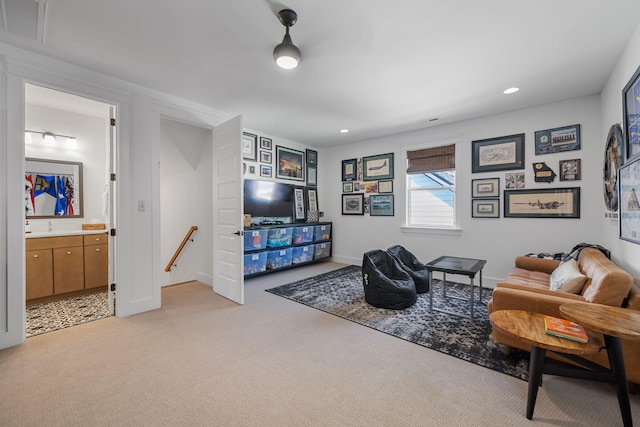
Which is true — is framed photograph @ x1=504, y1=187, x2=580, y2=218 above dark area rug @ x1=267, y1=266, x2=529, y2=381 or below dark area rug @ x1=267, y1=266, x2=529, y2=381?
above

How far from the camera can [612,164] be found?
2.76m

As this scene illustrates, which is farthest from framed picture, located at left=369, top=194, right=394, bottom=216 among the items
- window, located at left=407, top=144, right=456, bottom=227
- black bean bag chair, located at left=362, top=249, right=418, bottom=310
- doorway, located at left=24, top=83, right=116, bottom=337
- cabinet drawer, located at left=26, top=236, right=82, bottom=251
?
cabinet drawer, located at left=26, top=236, right=82, bottom=251

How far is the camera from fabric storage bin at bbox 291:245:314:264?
5.21 meters

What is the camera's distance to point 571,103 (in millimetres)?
3543

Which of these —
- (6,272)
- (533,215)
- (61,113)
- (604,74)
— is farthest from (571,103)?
(61,113)

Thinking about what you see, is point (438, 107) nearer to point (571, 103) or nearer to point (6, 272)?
point (571, 103)

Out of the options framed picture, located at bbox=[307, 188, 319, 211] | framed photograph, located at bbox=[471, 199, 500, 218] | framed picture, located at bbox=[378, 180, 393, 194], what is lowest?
framed photograph, located at bbox=[471, 199, 500, 218]

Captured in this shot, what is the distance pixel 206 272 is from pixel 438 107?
14.1ft

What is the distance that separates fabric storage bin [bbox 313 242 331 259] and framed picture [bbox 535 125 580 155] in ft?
12.9

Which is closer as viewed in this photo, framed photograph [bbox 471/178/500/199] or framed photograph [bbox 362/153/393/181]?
framed photograph [bbox 471/178/500/199]

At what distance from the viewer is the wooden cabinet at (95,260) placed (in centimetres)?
381

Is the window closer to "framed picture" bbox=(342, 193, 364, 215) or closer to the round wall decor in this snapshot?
"framed picture" bbox=(342, 193, 364, 215)

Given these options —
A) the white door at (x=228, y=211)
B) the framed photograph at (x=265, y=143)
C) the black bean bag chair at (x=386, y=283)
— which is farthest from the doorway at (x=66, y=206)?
the black bean bag chair at (x=386, y=283)

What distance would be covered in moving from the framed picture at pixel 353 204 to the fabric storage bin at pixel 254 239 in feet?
6.57
